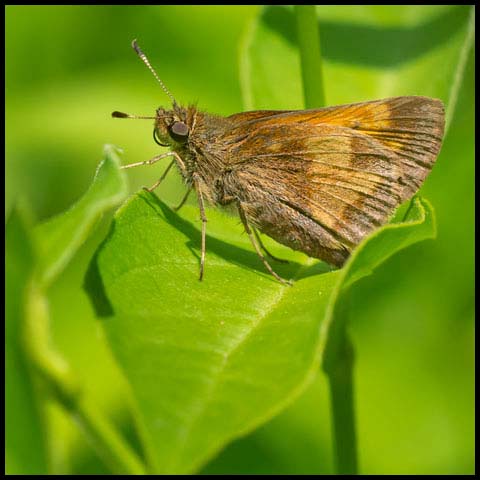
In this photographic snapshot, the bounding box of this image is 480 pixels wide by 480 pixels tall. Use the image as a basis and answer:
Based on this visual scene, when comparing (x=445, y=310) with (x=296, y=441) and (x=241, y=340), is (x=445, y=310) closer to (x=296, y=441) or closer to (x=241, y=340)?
(x=296, y=441)

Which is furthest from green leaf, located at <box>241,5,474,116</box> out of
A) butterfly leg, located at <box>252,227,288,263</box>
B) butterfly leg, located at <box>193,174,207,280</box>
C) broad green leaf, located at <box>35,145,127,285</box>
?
broad green leaf, located at <box>35,145,127,285</box>

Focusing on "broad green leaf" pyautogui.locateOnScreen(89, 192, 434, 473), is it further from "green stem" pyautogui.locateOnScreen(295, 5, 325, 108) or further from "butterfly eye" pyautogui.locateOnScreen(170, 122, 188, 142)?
"butterfly eye" pyautogui.locateOnScreen(170, 122, 188, 142)

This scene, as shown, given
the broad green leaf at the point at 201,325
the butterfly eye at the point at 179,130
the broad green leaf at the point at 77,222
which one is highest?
the butterfly eye at the point at 179,130

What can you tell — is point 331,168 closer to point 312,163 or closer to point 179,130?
point 312,163

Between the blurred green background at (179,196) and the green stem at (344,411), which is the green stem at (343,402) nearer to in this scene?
the green stem at (344,411)

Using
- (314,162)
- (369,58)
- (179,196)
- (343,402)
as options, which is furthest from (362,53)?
(343,402)

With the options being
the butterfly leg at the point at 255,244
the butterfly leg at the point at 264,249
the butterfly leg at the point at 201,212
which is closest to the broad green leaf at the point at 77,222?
the butterfly leg at the point at 201,212

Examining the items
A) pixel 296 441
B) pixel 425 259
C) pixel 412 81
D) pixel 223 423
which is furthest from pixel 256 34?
pixel 223 423
